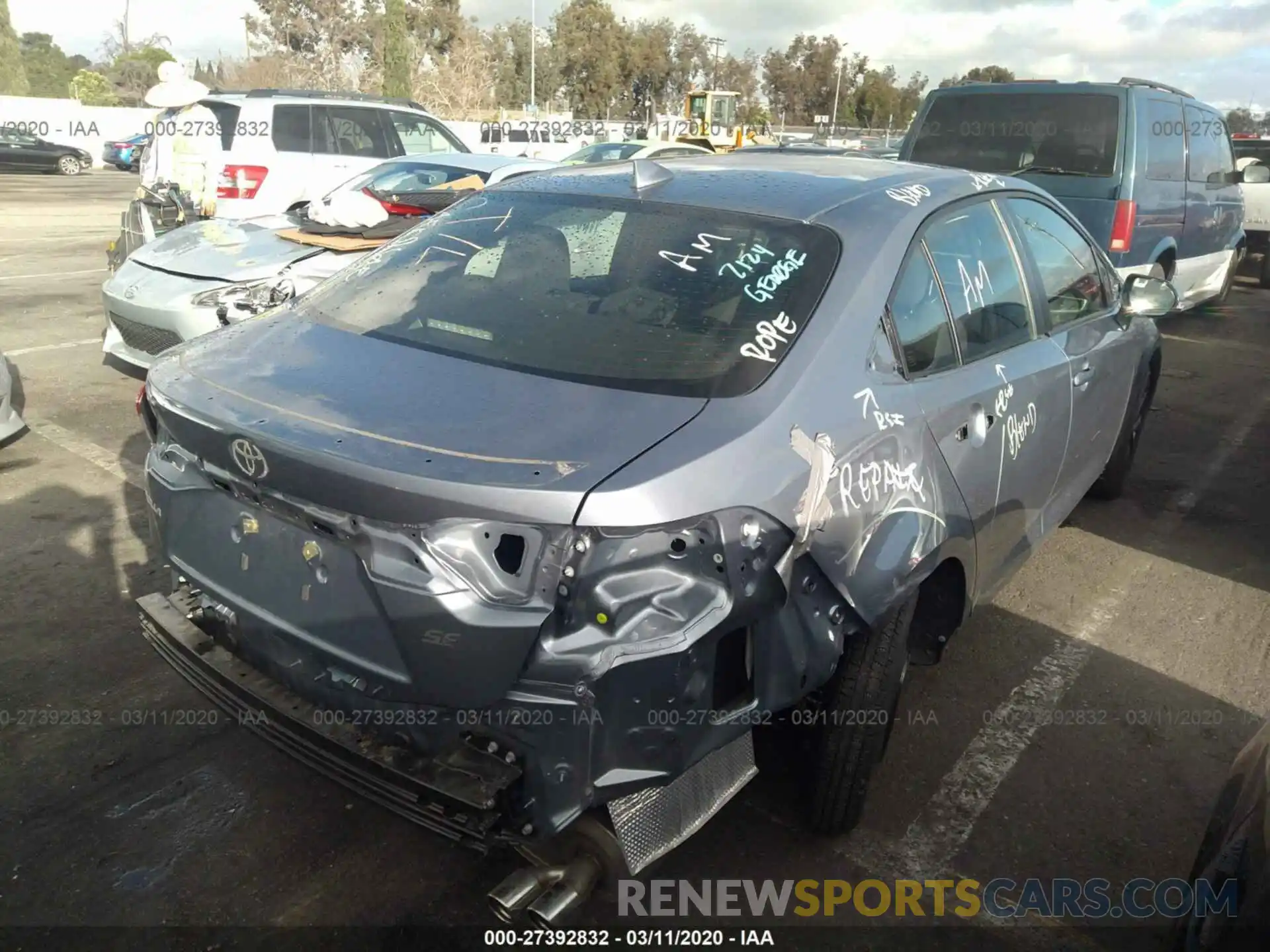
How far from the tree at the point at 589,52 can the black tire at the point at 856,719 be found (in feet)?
202

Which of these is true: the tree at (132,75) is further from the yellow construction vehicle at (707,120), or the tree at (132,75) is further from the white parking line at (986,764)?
the white parking line at (986,764)

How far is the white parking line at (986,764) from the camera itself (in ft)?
8.94

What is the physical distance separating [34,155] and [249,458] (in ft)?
103

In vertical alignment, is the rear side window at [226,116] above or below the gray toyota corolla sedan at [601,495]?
above

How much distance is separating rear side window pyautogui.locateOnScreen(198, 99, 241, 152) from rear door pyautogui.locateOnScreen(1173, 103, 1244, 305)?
847cm

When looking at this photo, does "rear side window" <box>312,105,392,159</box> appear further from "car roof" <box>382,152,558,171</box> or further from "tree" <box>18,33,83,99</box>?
"tree" <box>18,33,83,99</box>

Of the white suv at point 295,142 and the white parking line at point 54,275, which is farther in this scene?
the white parking line at point 54,275

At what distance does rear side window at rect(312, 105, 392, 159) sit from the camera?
9.52 meters

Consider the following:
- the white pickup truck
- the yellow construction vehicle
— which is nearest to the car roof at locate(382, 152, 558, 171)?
the white pickup truck

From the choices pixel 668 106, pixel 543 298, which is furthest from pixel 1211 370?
pixel 668 106

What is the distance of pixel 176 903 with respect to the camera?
2471 mm

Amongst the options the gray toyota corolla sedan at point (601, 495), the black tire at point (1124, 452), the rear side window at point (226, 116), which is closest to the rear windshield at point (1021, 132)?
the black tire at point (1124, 452)

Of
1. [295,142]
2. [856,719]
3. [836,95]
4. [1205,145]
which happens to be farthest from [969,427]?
[836,95]

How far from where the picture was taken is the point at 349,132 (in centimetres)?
977
